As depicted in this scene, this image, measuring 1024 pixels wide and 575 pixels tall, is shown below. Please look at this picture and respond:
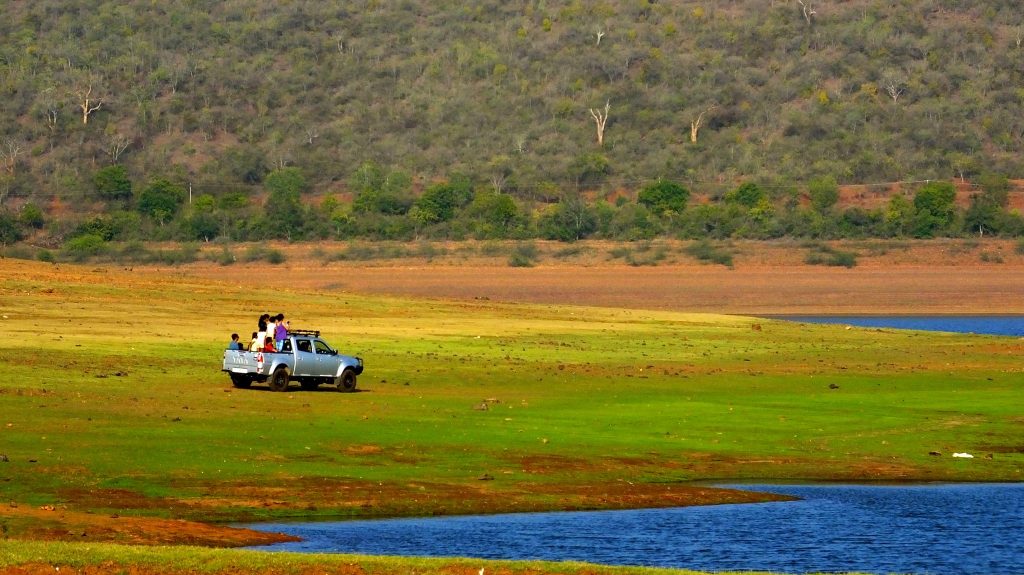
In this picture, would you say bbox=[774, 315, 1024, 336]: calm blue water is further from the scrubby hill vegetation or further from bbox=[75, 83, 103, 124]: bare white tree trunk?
bbox=[75, 83, 103, 124]: bare white tree trunk

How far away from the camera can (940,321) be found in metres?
83.8

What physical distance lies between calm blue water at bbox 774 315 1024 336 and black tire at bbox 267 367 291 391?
4463 centimetres

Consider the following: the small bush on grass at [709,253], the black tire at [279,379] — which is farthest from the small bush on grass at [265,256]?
the black tire at [279,379]

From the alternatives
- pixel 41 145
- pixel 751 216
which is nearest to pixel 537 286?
pixel 751 216

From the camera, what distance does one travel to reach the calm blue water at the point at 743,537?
22156mm

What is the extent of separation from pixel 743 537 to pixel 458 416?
11.3 meters

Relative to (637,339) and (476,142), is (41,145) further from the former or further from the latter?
(637,339)

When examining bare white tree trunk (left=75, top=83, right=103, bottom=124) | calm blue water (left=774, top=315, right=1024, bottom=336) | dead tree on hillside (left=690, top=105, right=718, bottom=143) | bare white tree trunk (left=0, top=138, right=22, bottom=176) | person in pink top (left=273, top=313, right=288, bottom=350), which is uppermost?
bare white tree trunk (left=75, top=83, right=103, bottom=124)

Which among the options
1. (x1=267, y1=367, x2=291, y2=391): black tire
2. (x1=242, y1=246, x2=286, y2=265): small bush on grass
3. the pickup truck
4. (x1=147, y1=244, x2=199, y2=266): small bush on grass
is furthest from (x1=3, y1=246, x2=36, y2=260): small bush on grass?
(x1=267, y1=367, x2=291, y2=391): black tire

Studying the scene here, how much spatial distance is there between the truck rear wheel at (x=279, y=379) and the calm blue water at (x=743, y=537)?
13.8m

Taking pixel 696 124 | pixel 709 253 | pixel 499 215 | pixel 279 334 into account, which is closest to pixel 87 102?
pixel 696 124

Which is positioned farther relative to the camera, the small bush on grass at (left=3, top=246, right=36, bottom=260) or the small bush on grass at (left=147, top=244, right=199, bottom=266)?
the small bush on grass at (left=147, top=244, right=199, bottom=266)

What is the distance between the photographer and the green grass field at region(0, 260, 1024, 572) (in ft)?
83.9

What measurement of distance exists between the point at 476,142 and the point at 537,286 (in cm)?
6574
